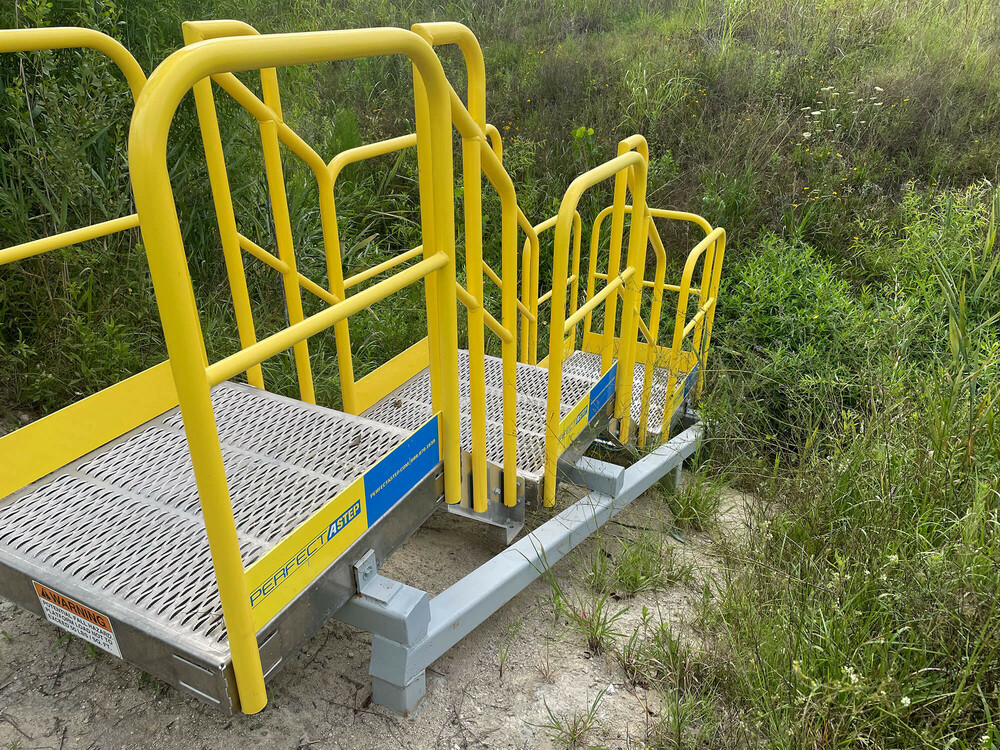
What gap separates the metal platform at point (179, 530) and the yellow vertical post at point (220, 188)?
0.45 meters

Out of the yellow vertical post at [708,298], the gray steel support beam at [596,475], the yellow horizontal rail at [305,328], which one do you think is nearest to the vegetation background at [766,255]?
the yellow vertical post at [708,298]

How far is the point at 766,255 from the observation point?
541 cm

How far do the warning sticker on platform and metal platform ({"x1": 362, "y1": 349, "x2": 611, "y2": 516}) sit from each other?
3.97ft

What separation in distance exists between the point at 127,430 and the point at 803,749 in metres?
2.45

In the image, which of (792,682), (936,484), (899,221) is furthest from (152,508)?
(899,221)

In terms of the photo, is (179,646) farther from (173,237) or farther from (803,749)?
(803,749)

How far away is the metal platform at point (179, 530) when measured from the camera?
5.98 ft

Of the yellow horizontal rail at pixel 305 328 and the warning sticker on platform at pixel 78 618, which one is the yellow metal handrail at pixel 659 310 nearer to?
the yellow horizontal rail at pixel 305 328

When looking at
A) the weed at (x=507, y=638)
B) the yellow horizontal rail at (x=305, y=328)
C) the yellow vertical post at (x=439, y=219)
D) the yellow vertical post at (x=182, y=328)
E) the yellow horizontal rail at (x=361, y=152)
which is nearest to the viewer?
the yellow vertical post at (x=182, y=328)

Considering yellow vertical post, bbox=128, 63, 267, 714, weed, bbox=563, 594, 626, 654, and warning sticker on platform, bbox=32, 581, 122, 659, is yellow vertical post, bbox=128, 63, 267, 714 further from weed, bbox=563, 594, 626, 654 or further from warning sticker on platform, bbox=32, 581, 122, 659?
weed, bbox=563, 594, 626, 654

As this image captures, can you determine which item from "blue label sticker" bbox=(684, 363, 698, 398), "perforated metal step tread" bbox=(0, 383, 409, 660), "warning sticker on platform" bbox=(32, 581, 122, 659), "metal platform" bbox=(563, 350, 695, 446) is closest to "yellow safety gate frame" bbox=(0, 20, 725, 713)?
"perforated metal step tread" bbox=(0, 383, 409, 660)

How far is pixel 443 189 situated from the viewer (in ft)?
6.64

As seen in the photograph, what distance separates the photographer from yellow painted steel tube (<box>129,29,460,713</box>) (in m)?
1.23

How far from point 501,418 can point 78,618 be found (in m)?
1.85
